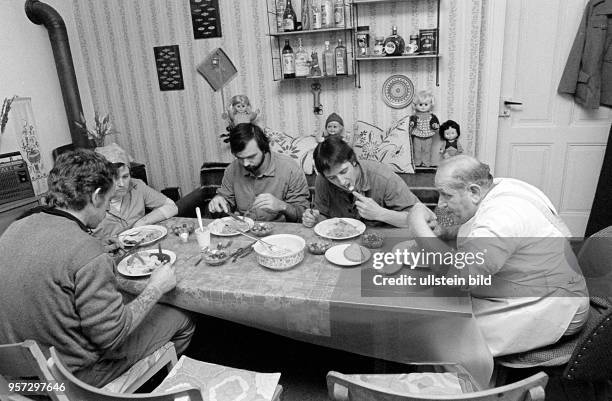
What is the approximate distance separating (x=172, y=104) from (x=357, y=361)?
9.23 feet

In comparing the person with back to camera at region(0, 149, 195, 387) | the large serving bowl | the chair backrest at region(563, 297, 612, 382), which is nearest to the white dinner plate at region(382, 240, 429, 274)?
the large serving bowl

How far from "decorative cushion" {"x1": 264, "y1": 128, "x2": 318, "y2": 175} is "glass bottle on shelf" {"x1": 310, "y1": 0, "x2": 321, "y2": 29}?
83cm

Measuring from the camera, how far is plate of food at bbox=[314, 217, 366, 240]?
6.26 feet

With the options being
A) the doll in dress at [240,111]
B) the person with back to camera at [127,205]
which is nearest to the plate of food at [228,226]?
the person with back to camera at [127,205]

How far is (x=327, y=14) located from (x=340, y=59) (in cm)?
33

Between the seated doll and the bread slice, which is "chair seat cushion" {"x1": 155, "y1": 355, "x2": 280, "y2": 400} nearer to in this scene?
the bread slice

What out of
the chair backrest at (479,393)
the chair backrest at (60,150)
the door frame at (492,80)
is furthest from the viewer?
the chair backrest at (60,150)

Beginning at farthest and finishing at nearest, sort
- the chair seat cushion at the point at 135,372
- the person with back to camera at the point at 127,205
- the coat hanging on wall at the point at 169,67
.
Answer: the coat hanging on wall at the point at 169,67 → the person with back to camera at the point at 127,205 → the chair seat cushion at the point at 135,372

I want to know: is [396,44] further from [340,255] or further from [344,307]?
[344,307]

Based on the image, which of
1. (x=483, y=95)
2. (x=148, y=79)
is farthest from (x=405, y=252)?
(x=148, y=79)

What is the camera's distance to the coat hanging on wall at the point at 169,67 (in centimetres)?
378

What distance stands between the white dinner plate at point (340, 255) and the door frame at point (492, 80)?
78.9 inches

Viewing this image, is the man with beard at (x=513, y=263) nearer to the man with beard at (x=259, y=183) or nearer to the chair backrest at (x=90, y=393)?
the chair backrest at (x=90, y=393)

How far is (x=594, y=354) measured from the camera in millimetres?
1354
